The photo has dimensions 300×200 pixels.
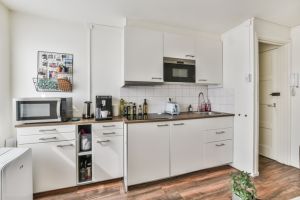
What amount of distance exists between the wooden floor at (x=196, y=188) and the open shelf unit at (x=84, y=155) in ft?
0.47

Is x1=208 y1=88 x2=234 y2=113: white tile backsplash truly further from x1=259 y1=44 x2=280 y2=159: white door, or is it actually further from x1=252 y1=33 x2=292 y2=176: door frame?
x1=259 y1=44 x2=280 y2=159: white door

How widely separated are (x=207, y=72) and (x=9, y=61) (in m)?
2.81

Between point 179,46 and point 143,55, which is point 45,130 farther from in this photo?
point 179,46

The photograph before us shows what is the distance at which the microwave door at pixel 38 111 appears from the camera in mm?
1791

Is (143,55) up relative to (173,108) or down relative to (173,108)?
up

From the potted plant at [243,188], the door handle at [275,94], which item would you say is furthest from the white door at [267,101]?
the potted plant at [243,188]

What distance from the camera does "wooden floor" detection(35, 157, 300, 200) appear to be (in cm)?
188

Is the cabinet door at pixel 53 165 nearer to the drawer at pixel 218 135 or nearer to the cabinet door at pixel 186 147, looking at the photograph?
the cabinet door at pixel 186 147

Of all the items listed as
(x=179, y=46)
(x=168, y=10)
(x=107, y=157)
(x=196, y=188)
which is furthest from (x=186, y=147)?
(x=168, y=10)

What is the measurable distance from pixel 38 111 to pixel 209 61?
99.8 inches

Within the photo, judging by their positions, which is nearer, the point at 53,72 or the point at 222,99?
the point at 53,72

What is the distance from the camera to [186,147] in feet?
7.43

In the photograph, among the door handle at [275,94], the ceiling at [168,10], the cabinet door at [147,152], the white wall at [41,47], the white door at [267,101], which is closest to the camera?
the ceiling at [168,10]

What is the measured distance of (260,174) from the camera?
2365 mm
